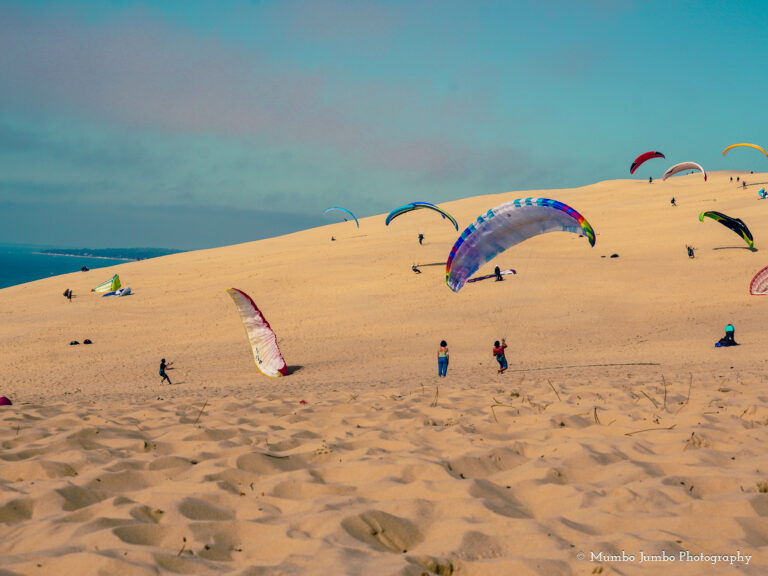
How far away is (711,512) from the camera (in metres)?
4.10

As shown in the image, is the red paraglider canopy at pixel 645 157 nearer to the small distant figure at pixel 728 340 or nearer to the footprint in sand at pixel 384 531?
the small distant figure at pixel 728 340

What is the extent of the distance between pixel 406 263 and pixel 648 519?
3421cm

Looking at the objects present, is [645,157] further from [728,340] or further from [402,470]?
[402,470]

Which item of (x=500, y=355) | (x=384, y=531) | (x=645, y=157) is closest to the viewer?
(x=384, y=531)

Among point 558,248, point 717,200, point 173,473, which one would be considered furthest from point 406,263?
point 173,473

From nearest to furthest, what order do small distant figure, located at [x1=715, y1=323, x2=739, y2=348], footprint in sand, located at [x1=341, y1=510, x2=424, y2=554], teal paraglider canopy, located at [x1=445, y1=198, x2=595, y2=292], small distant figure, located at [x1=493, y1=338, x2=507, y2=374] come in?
footprint in sand, located at [x1=341, y1=510, x2=424, y2=554]
teal paraglider canopy, located at [x1=445, y1=198, x2=595, y2=292]
small distant figure, located at [x1=493, y1=338, x2=507, y2=374]
small distant figure, located at [x1=715, y1=323, x2=739, y2=348]

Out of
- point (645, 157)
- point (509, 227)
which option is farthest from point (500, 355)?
point (645, 157)

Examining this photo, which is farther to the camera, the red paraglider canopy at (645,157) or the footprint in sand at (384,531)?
the red paraglider canopy at (645,157)

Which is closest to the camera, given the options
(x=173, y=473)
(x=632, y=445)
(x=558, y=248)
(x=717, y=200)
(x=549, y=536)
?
(x=549, y=536)

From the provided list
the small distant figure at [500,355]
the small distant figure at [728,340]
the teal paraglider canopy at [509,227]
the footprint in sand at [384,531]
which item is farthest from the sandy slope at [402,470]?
the teal paraglider canopy at [509,227]

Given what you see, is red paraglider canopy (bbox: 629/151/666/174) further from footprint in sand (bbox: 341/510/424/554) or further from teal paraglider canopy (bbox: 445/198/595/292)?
footprint in sand (bbox: 341/510/424/554)

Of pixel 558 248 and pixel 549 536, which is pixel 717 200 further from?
pixel 549 536

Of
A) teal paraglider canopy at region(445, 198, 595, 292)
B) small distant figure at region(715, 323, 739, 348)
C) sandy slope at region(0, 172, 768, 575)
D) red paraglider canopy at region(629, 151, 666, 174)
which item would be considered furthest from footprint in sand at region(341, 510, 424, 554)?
red paraglider canopy at region(629, 151, 666, 174)

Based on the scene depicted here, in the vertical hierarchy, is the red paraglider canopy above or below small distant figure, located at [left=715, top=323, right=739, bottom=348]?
above
